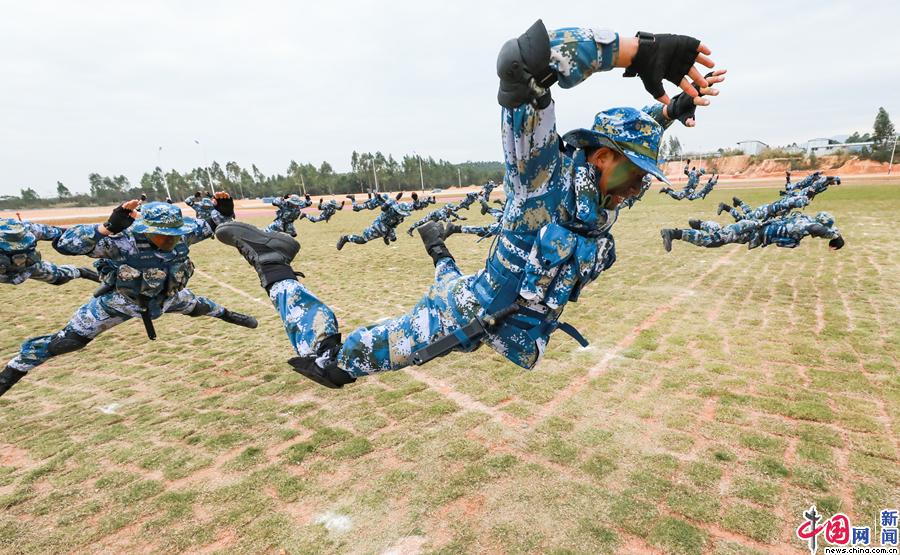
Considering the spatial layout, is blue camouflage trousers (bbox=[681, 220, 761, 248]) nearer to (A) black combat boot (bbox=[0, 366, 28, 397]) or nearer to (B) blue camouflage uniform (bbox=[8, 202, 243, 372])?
(B) blue camouflage uniform (bbox=[8, 202, 243, 372])

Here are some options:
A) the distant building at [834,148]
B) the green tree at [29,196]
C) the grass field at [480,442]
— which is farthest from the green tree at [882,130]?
the green tree at [29,196]

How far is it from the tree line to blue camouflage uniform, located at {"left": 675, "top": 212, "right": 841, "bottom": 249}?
6766cm

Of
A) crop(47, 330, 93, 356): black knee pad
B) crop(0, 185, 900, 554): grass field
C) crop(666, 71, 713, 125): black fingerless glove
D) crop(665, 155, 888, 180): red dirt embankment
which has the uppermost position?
crop(665, 155, 888, 180): red dirt embankment

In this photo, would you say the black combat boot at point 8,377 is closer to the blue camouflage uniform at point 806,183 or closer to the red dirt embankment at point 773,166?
the blue camouflage uniform at point 806,183

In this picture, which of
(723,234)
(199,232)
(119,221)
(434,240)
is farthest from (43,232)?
(723,234)

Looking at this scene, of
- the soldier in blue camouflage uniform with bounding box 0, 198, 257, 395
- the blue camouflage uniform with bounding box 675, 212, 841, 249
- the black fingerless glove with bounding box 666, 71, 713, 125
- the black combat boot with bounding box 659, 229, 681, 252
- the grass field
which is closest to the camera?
the black fingerless glove with bounding box 666, 71, 713, 125

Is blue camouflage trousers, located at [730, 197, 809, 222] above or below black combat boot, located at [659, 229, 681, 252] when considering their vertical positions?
above

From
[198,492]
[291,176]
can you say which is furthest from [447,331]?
[291,176]

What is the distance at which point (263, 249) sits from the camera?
10.1ft

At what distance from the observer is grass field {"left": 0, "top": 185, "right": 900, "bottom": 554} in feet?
10.6

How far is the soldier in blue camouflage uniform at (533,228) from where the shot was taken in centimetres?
189

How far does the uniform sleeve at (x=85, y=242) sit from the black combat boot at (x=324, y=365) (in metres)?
3.73

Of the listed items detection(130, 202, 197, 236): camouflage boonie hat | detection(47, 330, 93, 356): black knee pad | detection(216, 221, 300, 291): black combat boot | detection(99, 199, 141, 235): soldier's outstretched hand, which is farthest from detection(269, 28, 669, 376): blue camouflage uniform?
detection(47, 330, 93, 356): black knee pad

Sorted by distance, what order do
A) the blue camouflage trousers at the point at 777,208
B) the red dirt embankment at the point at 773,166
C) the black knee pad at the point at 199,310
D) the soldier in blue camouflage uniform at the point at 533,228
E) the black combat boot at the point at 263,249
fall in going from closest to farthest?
1. the soldier in blue camouflage uniform at the point at 533,228
2. the black combat boot at the point at 263,249
3. the black knee pad at the point at 199,310
4. the blue camouflage trousers at the point at 777,208
5. the red dirt embankment at the point at 773,166
